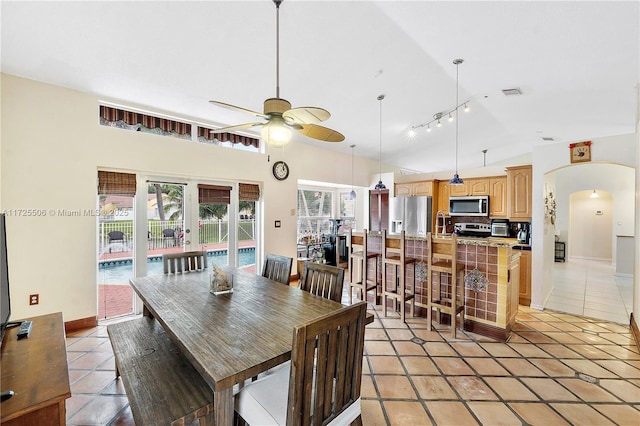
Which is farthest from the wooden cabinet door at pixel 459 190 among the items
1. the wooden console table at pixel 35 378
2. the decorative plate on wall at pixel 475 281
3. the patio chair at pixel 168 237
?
the wooden console table at pixel 35 378

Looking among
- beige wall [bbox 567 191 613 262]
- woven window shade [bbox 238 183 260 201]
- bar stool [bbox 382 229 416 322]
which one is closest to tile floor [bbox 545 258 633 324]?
beige wall [bbox 567 191 613 262]

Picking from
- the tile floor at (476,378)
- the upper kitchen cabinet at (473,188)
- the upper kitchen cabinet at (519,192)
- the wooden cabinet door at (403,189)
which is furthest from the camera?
the wooden cabinet door at (403,189)

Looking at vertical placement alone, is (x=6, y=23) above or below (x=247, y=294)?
above

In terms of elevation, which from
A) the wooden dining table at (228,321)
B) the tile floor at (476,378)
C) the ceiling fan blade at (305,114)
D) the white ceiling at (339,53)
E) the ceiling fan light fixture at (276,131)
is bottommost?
the tile floor at (476,378)

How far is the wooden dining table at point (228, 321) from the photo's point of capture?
120 centimetres

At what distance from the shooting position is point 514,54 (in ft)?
8.57

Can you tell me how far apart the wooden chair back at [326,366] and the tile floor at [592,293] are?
4.09 m

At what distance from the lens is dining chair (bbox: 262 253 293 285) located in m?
2.70

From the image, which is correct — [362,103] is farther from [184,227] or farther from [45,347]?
[45,347]

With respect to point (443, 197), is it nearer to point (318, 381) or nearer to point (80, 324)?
point (318, 381)

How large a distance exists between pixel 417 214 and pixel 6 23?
5.83m

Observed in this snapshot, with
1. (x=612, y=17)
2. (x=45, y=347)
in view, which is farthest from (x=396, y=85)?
(x=45, y=347)

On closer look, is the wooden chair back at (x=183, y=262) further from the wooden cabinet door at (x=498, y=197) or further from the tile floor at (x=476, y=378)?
the wooden cabinet door at (x=498, y=197)

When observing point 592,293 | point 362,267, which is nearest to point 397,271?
point 362,267
